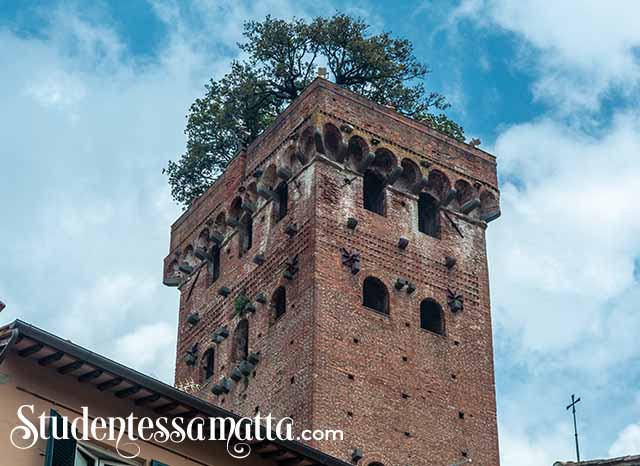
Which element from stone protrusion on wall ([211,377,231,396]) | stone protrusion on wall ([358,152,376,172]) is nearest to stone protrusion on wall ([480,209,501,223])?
stone protrusion on wall ([358,152,376,172])

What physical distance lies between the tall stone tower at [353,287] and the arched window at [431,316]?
37 millimetres

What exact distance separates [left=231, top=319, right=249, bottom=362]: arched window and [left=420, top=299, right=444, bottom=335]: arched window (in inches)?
150

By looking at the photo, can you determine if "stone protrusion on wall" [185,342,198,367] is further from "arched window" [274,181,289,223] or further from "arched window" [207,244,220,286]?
"arched window" [274,181,289,223]

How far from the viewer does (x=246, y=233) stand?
116 feet

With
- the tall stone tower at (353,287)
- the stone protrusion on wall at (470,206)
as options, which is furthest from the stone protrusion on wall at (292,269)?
the stone protrusion on wall at (470,206)

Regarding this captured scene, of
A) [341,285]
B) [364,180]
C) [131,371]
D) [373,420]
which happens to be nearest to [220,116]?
[364,180]

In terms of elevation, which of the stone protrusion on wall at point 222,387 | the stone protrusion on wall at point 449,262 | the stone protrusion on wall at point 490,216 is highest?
the stone protrusion on wall at point 490,216

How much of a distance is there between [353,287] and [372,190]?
3.23 m

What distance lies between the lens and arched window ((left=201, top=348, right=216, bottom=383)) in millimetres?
34566

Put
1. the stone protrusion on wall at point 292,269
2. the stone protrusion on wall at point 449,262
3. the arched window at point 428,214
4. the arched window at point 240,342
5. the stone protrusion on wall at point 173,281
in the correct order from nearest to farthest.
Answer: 1. the stone protrusion on wall at point 292,269
2. the arched window at point 240,342
3. the stone protrusion on wall at point 449,262
4. the arched window at point 428,214
5. the stone protrusion on wall at point 173,281

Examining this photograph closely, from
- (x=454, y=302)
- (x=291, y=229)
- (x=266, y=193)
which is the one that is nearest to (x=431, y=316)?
(x=454, y=302)

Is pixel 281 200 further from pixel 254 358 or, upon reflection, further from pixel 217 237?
pixel 254 358

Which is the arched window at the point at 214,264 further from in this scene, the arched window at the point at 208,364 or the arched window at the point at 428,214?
the arched window at the point at 428,214

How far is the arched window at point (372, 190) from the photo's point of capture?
33812 mm
